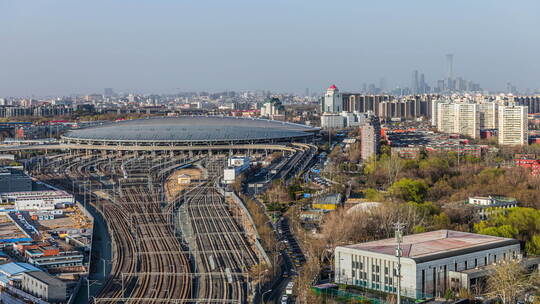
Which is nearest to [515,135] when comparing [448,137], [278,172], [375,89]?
[448,137]

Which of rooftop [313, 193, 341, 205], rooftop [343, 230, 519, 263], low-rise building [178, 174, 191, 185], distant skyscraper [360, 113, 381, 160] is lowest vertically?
low-rise building [178, 174, 191, 185]

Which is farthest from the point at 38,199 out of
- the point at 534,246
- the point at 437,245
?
the point at 534,246

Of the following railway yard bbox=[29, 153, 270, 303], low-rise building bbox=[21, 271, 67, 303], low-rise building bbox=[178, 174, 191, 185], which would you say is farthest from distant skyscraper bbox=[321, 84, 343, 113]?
low-rise building bbox=[21, 271, 67, 303]

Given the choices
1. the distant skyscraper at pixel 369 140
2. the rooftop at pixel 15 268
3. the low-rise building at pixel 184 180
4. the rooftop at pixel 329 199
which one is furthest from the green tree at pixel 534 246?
the distant skyscraper at pixel 369 140

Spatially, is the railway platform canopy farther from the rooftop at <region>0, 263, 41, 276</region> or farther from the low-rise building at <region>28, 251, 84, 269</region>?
the rooftop at <region>0, 263, 41, 276</region>

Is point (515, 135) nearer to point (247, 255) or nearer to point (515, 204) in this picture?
point (515, 204)

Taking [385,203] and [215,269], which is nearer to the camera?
[215,269]

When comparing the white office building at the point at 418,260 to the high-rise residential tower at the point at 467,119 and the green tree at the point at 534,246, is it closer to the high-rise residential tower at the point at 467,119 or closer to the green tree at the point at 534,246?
the green tree at the point at 534,246

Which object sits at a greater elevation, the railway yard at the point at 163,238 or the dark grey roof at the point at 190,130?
the dark grey roof at the point at 190,130
